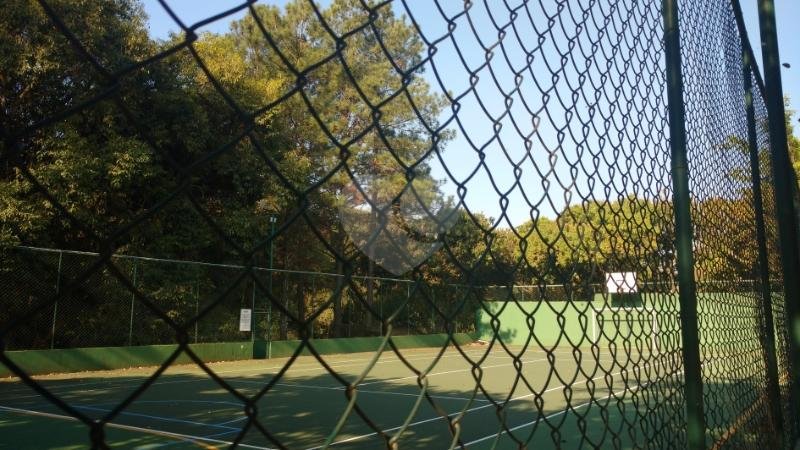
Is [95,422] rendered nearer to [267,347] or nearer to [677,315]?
[677,315]

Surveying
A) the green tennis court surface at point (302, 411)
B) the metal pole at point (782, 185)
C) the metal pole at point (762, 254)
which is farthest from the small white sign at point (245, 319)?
the metal pole at point (782, 185)

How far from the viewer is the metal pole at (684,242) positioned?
1.94 m

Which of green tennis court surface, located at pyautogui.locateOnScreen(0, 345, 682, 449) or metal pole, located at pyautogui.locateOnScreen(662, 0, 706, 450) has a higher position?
metal pole, located at pyautogui.locateOnScreen(662, 0, 706, 450)

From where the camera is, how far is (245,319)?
610 inches

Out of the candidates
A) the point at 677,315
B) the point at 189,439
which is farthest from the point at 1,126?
the point at 189,439

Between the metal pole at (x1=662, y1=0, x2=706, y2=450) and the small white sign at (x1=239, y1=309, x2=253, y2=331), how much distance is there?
560 inches

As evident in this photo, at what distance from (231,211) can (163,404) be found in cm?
842

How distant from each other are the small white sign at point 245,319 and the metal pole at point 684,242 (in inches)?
560

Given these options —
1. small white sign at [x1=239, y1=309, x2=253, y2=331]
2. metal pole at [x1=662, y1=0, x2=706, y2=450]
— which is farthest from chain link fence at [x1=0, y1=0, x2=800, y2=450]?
small white sign at [x1=239, y1=309, x2=253, y2=331]

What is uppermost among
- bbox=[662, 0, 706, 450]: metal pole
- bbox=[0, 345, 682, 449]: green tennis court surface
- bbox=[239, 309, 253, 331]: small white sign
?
bbox=[662, 0, 706, 450]: metal pole

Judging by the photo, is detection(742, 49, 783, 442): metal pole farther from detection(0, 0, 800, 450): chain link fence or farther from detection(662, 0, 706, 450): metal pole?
detection(662, 0, 706, 450): metal pole

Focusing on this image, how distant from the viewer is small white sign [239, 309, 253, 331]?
607 inches

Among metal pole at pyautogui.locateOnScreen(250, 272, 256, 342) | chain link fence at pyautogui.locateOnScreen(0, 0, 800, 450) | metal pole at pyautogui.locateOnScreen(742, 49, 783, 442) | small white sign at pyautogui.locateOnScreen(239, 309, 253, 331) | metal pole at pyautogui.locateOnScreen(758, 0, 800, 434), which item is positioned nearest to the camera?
chain link fence at pyautogui.locateOnScreen(0, 0, 800, 450)

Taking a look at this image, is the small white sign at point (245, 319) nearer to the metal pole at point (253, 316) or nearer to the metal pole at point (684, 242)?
the metal pole at point (253, 316)
